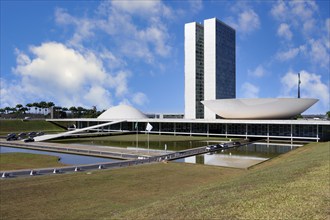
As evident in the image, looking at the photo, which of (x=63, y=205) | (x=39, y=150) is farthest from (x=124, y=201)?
(x=39, y=150)

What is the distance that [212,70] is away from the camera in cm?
9656

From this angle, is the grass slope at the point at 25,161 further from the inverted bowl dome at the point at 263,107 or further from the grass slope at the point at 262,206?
the inverted bowl dome at the point at 263,107

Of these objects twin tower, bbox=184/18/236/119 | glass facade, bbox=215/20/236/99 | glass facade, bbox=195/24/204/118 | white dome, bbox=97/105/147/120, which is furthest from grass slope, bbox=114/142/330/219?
glass facade, bbox=215/20/236/99

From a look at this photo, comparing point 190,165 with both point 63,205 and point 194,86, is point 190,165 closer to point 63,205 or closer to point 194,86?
point 63,205

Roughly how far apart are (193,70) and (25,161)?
2835 inches

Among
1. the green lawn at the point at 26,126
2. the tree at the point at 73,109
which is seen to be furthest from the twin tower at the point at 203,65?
the tree at the point at 73,109

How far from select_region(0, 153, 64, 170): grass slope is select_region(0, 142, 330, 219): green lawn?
300 inches

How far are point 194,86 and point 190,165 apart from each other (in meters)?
71.3

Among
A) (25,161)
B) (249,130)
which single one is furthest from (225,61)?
(25,161)

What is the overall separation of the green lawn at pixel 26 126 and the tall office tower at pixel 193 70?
40878 millimetres

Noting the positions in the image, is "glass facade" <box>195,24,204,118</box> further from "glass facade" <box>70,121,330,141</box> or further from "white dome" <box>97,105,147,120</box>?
"glass facade" <box>70,121,330,141</box>

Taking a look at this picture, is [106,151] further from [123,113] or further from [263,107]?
[123,113]

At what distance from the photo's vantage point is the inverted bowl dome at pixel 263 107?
192 ft

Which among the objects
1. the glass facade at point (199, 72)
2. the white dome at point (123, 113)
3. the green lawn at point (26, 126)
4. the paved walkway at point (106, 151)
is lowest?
the paved walkway at point (106, 151)
